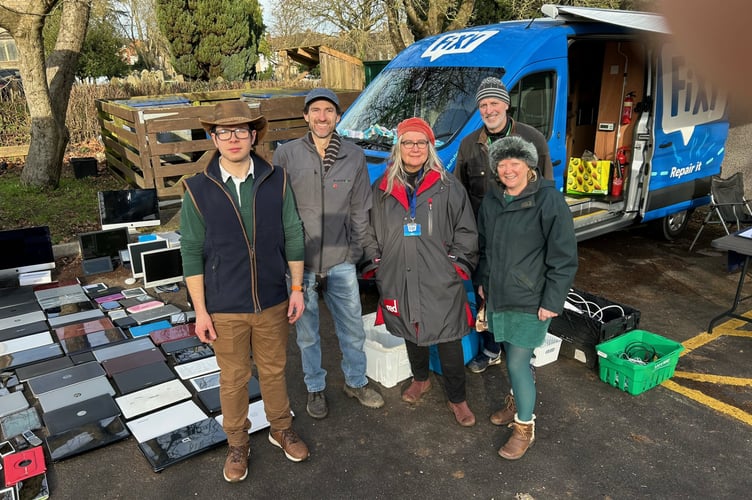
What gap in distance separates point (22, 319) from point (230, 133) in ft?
11.9

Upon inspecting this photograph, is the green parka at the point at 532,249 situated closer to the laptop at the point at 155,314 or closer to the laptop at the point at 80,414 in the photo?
the laptop at the point at 80,414

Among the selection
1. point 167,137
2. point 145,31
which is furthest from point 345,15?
point 145,31

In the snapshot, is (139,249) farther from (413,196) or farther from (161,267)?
(413,196)

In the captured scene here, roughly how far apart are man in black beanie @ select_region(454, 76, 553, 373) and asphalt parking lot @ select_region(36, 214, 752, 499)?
0.16 metres

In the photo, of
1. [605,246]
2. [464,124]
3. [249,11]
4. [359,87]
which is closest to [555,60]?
[464,124]

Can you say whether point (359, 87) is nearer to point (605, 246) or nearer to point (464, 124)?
point (605, 246)

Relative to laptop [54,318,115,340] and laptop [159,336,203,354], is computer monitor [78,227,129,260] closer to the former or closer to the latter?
laptop [54,318,115,340]

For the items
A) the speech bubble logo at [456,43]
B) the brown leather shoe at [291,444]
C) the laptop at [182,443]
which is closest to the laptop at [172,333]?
the laptop at [182,443]

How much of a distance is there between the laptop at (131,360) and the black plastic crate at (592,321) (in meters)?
3.19

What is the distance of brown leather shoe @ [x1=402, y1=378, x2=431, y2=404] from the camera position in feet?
13.2

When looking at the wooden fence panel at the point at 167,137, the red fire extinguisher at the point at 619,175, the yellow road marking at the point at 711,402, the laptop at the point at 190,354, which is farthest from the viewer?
the wooden fence panel at the point at 167,137

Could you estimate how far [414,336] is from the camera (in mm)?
3557

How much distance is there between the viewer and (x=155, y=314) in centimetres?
536

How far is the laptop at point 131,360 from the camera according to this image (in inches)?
173
